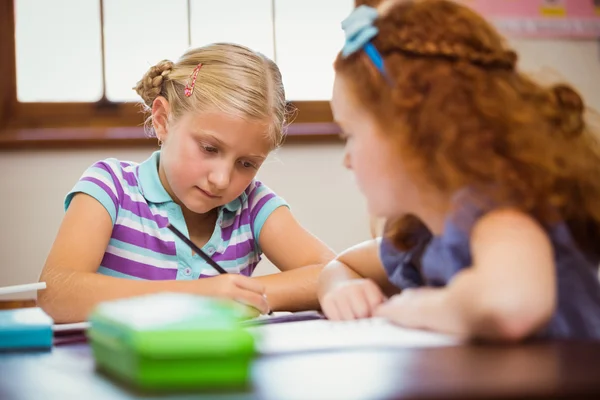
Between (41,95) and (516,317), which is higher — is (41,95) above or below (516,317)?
below

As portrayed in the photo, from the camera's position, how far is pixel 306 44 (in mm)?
2447

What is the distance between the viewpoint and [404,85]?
0.72 metres

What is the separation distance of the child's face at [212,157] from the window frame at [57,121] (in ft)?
2.74

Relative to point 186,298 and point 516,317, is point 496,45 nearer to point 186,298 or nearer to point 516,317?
point 516,317

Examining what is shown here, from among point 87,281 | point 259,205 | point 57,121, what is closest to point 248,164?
point 259,205

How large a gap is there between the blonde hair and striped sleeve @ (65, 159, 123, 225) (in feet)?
0.48

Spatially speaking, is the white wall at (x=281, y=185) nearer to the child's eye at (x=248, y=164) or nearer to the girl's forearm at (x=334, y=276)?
the child's eye at (x=248, y=164)

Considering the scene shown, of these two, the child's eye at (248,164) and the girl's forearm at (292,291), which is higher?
the child's eye at (248,164)

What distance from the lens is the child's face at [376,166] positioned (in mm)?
760

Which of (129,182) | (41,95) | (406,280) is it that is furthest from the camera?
(41,95)

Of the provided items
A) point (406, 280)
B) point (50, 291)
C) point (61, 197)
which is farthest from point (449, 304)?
point (61, 197)

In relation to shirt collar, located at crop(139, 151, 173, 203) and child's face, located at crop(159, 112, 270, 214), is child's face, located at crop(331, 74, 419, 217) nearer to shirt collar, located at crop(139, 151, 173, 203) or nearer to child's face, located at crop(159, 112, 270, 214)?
child's face, located at crop(159, 112, 270, 214)

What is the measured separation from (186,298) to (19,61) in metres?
1.93

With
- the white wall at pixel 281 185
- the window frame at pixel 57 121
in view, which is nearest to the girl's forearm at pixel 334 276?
the white wall at pixel 281 185
